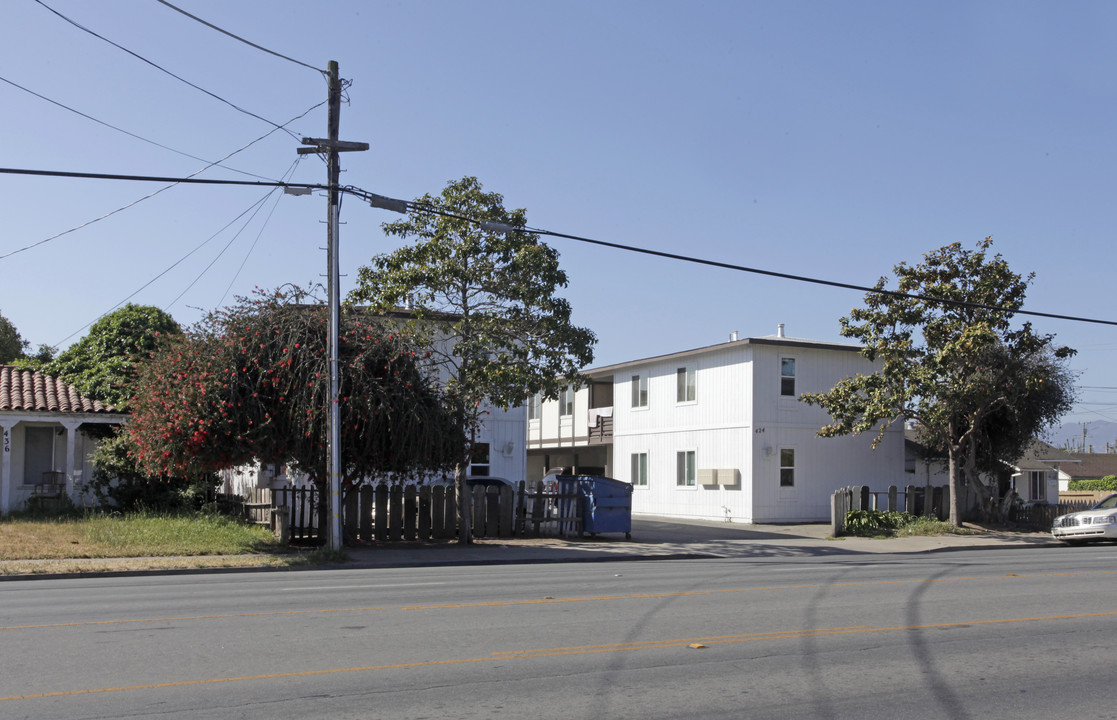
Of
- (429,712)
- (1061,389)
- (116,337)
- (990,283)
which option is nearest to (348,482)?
(116,337)

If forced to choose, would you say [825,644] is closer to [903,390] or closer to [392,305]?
[392,305]

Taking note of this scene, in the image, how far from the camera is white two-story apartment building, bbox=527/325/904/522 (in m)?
31.1

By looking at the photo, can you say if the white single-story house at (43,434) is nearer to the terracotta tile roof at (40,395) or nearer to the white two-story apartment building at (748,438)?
the terracotta tile roof at (40,395)

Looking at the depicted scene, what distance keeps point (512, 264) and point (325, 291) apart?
423 cm

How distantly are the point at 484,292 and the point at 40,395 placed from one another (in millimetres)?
13609

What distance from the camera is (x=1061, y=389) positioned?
2764cm

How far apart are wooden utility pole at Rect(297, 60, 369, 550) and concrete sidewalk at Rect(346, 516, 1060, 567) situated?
1220 millimetres

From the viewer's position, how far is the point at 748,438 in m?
31.0

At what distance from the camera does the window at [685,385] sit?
34.0 metres

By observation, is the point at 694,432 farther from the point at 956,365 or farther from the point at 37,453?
the point at 37,453

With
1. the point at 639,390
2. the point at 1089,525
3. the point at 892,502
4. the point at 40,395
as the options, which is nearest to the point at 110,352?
the point at 40,395

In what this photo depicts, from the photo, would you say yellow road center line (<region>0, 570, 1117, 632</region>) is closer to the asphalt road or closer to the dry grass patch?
the asphalt road

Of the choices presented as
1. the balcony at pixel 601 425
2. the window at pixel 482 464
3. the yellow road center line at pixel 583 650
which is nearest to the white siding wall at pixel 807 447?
the window at pixel 482 464

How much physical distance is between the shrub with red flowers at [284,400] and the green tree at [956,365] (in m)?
12.7
